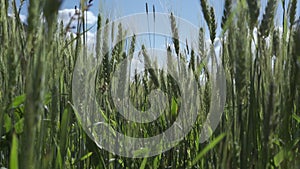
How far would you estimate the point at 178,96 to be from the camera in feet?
3.66

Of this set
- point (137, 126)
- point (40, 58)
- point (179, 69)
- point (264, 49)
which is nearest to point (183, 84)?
point (179, 69)

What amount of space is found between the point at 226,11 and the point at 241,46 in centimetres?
23

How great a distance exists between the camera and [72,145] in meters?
1.16

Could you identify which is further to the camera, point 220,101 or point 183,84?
point 183,84

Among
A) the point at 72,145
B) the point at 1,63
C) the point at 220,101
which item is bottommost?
the point at 72,145

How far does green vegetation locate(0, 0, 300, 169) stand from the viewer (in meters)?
0.51

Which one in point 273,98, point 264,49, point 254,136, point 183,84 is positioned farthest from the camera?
point 183,84

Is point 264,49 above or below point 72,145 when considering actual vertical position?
above

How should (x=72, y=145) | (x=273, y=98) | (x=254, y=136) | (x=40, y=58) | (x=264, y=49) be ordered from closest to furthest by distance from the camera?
(x=40, y=58)
(x=273, y=98)
(x=264, y=49)
(x=254, y=136)
(x=72, y=145)

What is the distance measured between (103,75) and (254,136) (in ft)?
1.51

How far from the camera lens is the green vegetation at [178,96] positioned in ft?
1.66

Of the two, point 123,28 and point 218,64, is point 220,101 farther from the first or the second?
point 123,28

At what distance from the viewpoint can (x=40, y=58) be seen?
431 millimetres

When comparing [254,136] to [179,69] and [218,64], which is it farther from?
[179,69]
